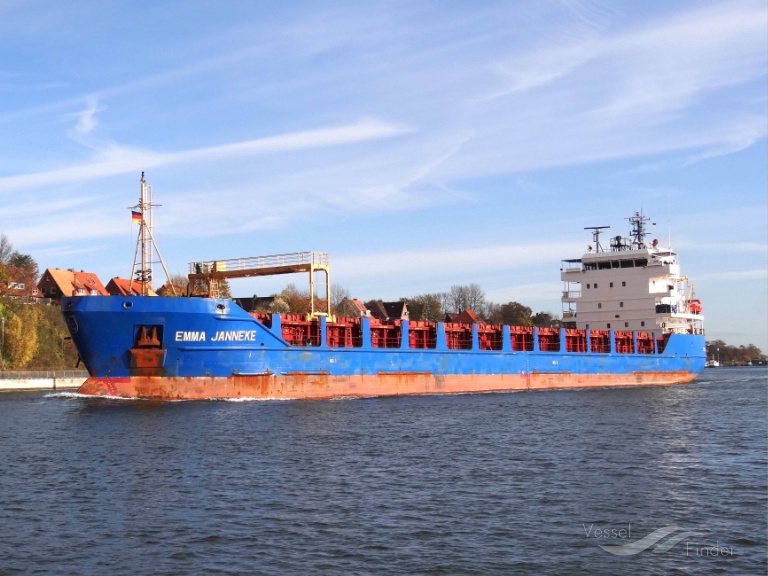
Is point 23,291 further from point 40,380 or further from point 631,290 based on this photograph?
point 631,290

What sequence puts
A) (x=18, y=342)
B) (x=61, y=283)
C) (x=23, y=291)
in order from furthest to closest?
1. (x=61, y=283)
2. (x=23, y=291)
3. (x=18, y=342)

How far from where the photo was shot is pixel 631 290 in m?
51.6

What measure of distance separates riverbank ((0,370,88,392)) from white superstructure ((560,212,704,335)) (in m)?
33.3

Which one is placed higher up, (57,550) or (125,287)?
(125,287)

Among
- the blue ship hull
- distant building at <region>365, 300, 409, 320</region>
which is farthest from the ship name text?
distant building at <region>365, 300, 409, 320</region>

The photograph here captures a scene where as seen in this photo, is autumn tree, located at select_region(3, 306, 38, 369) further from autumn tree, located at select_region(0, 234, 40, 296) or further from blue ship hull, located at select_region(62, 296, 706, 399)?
blue ship hull, located at select_region(62, 296, 706, 399)

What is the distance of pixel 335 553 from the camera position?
A: 35.4 feet

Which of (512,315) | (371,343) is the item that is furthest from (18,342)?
(512,315)

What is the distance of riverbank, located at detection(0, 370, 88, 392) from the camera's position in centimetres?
4822

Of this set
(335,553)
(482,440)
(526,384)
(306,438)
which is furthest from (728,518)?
(526,384)

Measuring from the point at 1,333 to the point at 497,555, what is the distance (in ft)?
171

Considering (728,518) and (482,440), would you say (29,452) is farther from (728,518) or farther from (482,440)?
(728,518)

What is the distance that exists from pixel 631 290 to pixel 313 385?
27.3m
